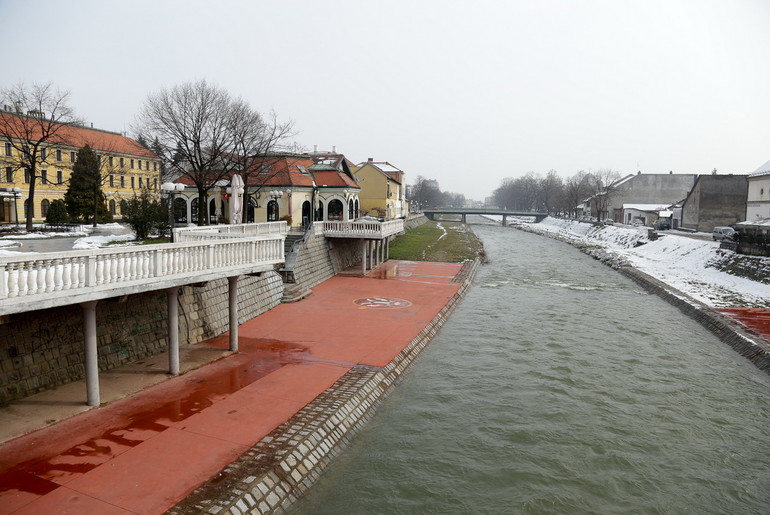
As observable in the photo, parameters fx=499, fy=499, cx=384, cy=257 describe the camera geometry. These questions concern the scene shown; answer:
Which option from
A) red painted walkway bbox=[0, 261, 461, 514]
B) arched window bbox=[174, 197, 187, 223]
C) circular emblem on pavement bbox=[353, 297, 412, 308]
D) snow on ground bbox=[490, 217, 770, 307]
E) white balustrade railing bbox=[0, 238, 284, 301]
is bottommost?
red painted walkway bbox=[0, 261, 461, 514]

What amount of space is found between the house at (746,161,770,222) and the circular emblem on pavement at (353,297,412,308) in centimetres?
3777

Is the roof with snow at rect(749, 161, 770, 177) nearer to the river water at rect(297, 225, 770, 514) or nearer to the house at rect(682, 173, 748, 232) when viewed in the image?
the house at rect(682, 173, 748, 232)

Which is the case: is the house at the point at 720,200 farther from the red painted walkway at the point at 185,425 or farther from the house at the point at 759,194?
the red painted walkway at the point at 185,425

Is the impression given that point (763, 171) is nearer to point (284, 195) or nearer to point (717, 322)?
point (717, 322)

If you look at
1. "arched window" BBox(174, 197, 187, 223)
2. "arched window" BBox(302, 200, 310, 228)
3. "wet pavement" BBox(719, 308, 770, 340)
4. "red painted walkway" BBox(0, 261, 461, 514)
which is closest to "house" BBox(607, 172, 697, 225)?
"arched window" BBox(302, 200, 310, 228)

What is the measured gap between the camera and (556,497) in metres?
9.71

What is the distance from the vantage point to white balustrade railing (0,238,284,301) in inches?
345

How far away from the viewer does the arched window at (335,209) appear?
1641 inches

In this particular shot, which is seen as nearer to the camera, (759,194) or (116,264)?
(116,264)

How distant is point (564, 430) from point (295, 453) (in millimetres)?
6788

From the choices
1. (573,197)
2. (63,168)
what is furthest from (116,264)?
(573,197)

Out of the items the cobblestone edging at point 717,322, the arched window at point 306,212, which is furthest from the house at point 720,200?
the arched window at point 306,212

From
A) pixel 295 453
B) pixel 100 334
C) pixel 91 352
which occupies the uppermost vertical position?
pixel 91 352

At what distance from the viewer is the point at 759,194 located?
4703 cm
